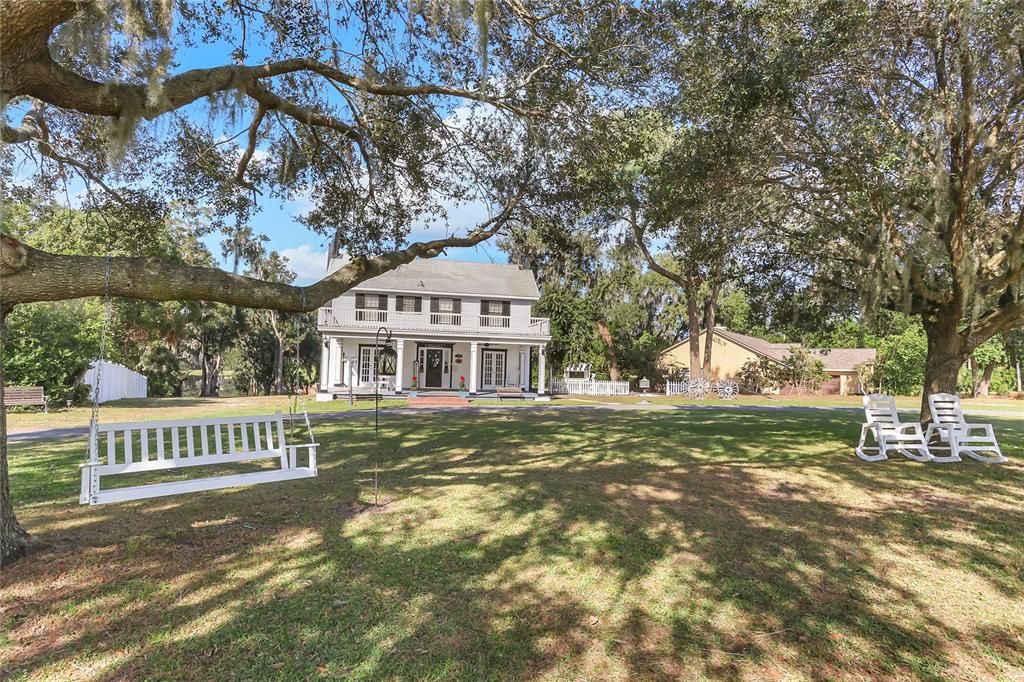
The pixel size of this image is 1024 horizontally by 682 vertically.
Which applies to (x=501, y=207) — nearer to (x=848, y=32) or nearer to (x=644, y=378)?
(x=848, y=32)

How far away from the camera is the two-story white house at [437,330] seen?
81.7 ft

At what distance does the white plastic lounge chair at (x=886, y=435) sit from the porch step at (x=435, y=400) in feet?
49.3

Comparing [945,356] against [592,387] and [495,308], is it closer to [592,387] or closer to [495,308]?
[592,387]

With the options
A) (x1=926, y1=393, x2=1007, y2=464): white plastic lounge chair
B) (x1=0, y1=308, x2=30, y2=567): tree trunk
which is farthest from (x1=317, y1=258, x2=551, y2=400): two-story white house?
(x1=0, y1=308, x2=30, y2=567): tree trunk

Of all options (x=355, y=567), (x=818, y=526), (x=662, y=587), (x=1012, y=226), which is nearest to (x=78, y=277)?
(x=355, y=567)

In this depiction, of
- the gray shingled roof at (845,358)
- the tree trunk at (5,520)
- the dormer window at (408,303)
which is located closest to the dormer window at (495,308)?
the dormer window at (408,303)

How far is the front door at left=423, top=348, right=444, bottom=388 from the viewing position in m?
27.2

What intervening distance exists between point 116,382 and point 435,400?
13348mm

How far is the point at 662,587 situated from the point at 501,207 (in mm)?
6250

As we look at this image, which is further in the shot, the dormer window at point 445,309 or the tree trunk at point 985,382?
the tree trunk at point 985,382

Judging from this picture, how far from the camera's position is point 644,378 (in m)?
32.5

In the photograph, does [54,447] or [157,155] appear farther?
[54,447]

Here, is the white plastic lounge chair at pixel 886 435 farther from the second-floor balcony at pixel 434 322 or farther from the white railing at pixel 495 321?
the white railing at pixel 495 321

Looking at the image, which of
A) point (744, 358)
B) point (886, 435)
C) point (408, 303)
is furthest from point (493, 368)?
point (886, 435)
